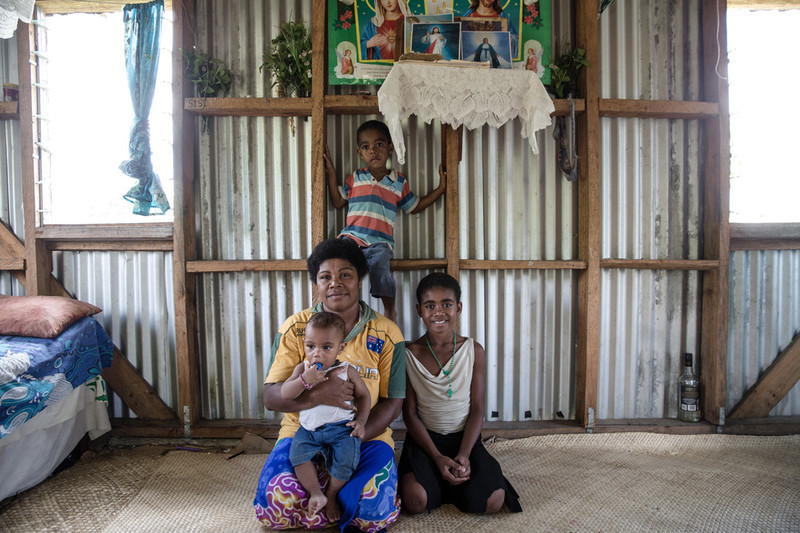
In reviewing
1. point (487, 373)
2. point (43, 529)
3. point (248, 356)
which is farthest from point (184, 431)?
point (487, 373)

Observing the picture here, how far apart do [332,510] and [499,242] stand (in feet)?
7.76

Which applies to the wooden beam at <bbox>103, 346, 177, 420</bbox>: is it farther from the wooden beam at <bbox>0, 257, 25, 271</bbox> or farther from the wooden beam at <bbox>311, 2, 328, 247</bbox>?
the wooden beam at <bbox>311, 2, 328, 247</bbox>

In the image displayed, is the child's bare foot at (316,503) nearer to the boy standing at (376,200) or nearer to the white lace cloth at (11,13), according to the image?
the boy standing at (376,200)

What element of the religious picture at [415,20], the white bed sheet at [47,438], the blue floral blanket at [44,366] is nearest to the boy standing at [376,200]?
the religious picture at [415,20]

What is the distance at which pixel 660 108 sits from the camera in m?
3.45

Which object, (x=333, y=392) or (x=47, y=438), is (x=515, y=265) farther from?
(x=47, y=438)

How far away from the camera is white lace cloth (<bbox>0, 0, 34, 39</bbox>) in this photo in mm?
2918

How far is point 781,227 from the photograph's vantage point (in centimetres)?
364

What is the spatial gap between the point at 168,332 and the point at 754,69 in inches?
222

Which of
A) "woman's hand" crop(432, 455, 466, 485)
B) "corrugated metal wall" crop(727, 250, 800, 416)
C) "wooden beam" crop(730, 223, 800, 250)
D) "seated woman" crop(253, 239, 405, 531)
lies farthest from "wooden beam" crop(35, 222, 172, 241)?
"corrugated metal wall" crop(727, 250, 800, 416)

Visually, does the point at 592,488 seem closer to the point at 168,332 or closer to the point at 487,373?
the point at 487,373

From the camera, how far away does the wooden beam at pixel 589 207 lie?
134 inches

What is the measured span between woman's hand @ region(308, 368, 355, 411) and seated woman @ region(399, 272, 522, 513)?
1.74ft

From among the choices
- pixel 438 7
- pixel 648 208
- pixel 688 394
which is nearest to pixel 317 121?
pixel 438 7
